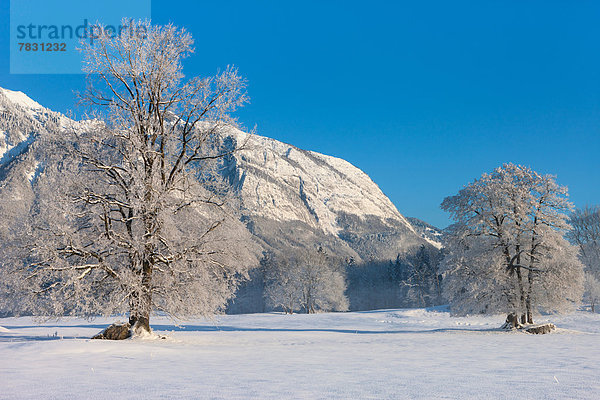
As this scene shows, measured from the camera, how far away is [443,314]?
2371 inches

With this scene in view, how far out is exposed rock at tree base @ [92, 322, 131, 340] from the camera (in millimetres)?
16270

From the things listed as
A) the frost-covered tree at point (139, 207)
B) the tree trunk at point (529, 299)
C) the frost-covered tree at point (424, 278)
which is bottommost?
the frost-covered tree at point (424, 278)

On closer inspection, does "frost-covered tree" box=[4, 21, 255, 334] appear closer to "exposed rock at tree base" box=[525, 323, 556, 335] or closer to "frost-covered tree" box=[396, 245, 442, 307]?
"exposed rock at tree base" box=[525, 323, 556, 335]

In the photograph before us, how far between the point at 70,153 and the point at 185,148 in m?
4.58

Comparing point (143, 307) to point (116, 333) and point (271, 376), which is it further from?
point (271, 376)

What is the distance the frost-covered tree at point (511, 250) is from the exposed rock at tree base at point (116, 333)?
20.6 meters

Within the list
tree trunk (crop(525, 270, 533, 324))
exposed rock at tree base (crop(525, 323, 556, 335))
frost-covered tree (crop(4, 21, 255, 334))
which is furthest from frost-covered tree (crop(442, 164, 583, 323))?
frost-covered tree (crop(4, 21, 255, 334))

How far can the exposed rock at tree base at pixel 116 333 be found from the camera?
641 inches

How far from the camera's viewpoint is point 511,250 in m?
29.2

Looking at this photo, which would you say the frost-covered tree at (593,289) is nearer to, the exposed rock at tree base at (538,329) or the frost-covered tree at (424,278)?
the frost-covered tree at (424,278)

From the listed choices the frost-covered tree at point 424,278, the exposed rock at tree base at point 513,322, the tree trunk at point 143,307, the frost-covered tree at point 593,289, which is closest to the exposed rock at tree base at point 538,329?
the exposed rock at tree base at point 513,322

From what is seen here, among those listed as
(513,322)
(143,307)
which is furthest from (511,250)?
(143,307)

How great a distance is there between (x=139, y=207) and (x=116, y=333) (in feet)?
17.5

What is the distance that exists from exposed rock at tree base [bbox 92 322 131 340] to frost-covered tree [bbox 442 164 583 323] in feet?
67.5
